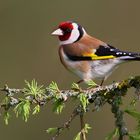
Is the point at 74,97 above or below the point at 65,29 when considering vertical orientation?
below

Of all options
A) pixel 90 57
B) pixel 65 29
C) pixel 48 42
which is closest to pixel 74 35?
pixel 65 29

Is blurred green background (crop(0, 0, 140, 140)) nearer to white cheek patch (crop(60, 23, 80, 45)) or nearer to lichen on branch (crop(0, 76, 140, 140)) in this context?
white cheek patch (crop(60, 23, 80, 45))

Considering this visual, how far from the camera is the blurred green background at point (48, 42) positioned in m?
3.82

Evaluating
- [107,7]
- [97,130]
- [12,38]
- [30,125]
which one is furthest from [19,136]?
[107,7]

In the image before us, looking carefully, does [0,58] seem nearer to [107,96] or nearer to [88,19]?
[88,19]

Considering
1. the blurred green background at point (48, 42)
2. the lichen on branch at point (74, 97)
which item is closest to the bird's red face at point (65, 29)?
the lichen on branch at point (74, 97)

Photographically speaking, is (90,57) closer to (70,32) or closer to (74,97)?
(70,32)

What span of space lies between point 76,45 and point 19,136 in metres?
1.53

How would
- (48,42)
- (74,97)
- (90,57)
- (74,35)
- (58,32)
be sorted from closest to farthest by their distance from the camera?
(74,97), (90,57), (58,32), (74,35), (48,42)

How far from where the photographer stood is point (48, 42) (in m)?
4.23

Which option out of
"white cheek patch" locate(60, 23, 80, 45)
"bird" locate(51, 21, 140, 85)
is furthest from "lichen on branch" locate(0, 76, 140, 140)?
"white cheek patch" locate(60, 23, 80, 45)

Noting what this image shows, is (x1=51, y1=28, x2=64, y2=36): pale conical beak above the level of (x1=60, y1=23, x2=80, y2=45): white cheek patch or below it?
above

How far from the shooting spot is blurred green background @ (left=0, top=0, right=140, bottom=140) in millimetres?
3818

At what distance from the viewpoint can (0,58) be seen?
4.28 meters
